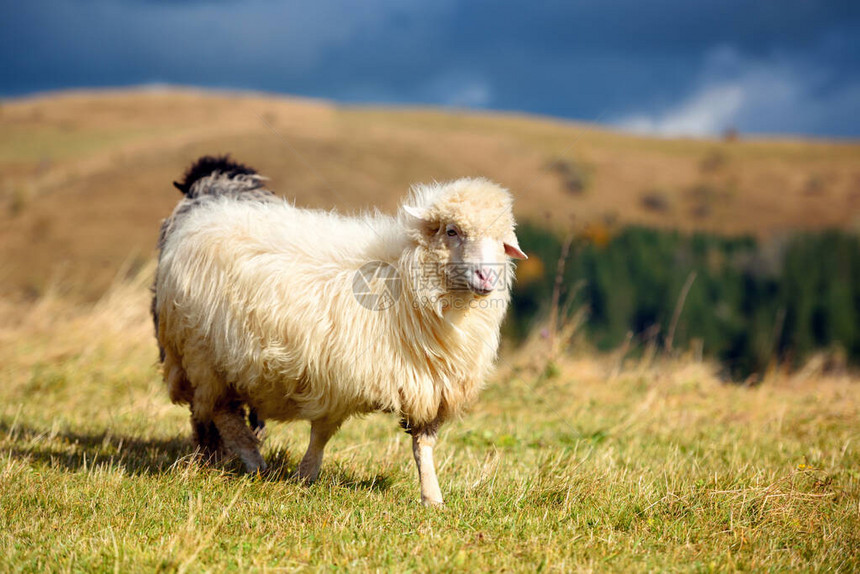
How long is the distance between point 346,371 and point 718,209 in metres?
95.3

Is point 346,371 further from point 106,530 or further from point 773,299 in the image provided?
point 773,299

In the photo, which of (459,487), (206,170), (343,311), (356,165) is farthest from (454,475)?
(356,165)

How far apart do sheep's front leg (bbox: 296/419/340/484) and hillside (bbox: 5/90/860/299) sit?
42043 millimetres

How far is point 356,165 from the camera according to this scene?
2741 inches

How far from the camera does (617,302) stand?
212 ft

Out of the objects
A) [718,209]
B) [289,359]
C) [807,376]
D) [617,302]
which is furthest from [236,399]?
[718,209]

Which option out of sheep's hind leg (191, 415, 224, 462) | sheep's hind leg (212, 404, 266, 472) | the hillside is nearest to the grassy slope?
sheep's hind leg (191, 415, 224, 462)

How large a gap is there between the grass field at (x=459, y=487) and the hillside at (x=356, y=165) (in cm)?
4002

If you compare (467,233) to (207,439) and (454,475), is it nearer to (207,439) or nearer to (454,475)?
(454,475)

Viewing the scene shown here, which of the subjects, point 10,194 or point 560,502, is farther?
point 10,194

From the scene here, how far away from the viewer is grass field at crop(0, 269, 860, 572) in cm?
352

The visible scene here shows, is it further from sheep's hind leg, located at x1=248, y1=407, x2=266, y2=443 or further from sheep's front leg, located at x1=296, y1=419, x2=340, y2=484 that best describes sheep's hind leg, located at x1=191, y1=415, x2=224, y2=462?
sheep's front leg, located at x1=296, y1=419, x2=340, y2=484

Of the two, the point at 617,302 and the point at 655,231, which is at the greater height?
the point at 655,231

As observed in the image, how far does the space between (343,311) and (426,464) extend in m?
1.09
